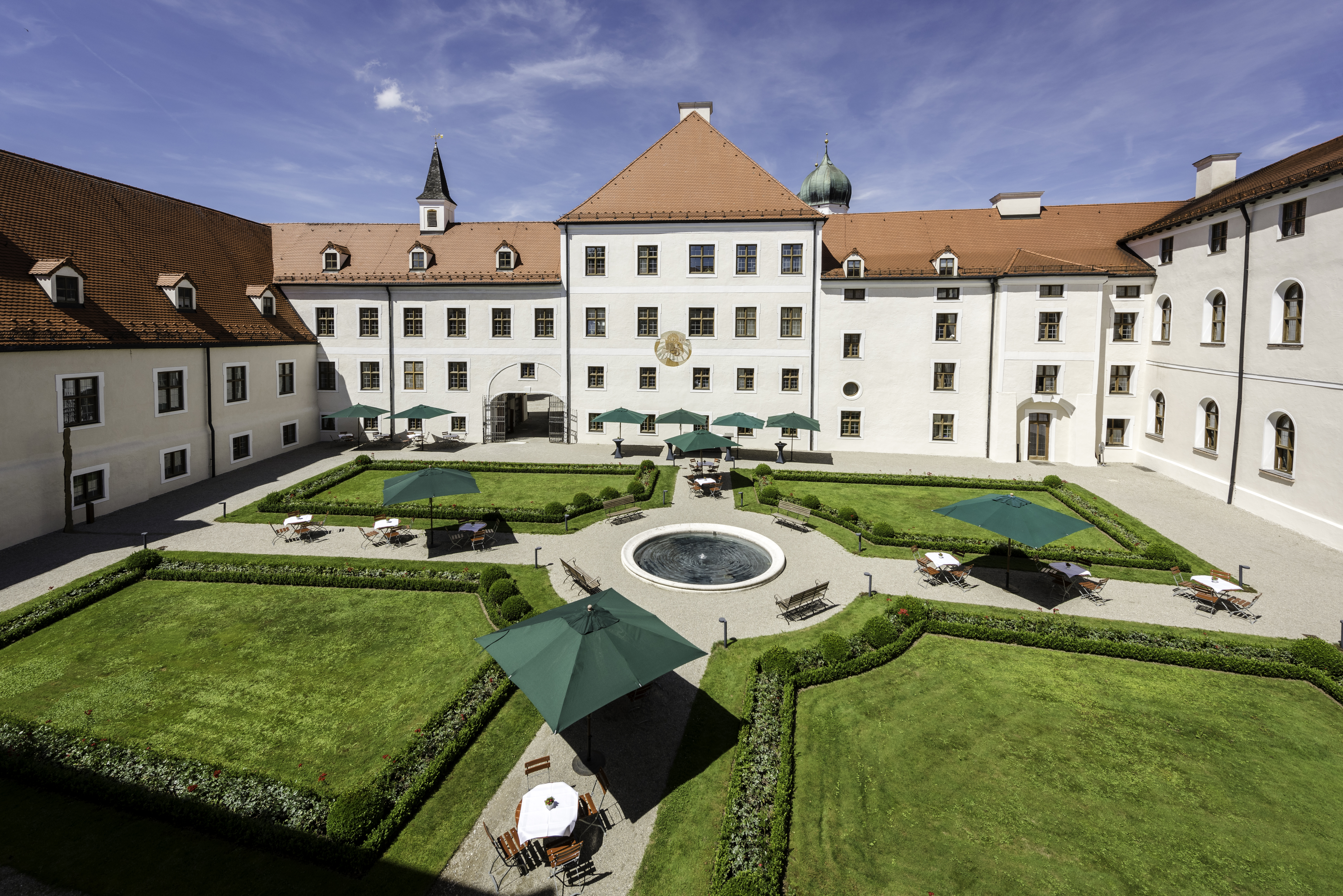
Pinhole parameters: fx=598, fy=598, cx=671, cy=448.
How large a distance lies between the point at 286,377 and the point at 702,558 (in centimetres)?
2921

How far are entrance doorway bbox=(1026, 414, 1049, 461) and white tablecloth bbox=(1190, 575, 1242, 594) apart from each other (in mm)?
18282

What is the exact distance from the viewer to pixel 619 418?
33688 mm

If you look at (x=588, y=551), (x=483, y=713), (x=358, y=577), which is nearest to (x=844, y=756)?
(x=483, y=713)

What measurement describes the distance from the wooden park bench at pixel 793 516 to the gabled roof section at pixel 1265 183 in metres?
21.9

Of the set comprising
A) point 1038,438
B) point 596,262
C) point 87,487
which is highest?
point 596,262

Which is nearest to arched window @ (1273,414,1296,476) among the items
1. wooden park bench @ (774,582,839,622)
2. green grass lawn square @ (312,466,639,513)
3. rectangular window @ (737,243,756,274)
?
wooden park bench @ (774,582,839,622)

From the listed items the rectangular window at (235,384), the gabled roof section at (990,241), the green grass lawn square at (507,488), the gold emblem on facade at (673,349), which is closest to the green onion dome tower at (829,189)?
the gabled roof section at (990,241)

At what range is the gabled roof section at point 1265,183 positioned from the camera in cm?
2194

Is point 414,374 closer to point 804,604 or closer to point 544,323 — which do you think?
point 544,323

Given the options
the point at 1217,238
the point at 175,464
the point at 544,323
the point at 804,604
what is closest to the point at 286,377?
the point at 175,464

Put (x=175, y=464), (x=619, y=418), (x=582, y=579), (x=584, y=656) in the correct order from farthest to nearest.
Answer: (x=619, y=418) → (x=175, y=464) → (x=582, y=579) → (x=584, y=656)

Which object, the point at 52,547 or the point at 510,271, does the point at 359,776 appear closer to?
the point at 52,547

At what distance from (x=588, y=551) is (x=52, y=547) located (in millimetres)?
18133

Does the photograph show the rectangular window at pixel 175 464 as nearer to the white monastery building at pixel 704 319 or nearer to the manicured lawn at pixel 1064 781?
the white monastery building at pixel 704 319
